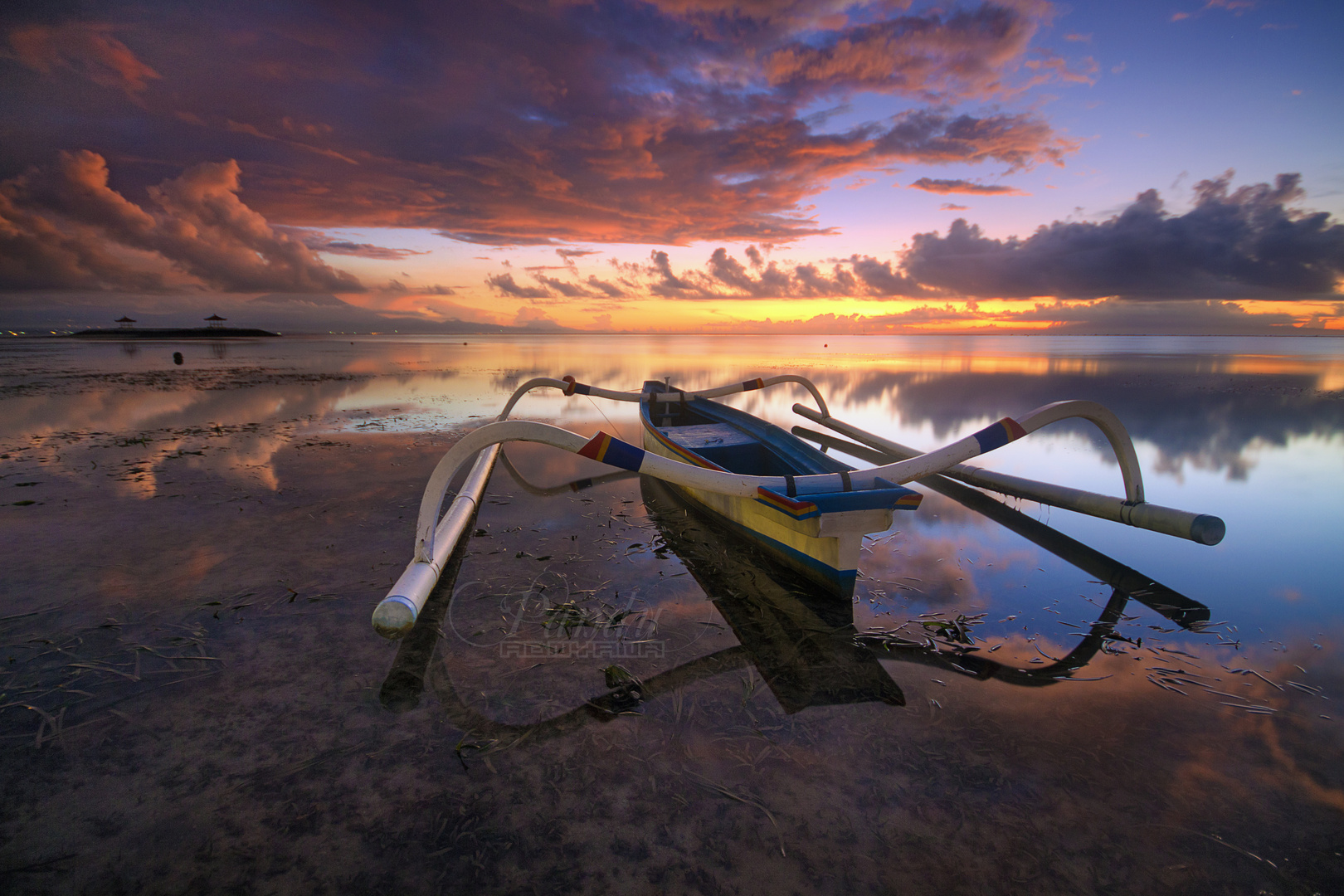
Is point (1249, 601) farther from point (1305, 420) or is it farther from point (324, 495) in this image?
point (1305, 420)

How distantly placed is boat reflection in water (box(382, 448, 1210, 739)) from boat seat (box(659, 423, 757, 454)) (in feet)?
8.42

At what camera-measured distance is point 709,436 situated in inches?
402

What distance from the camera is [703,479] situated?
18.6 ft

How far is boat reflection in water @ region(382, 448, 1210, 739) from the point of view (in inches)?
164

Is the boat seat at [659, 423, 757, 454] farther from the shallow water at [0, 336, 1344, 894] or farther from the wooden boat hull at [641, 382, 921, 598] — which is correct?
the shallow water at [0, 336, 1344, 894]

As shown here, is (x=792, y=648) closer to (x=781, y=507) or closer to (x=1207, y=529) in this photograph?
(x=781, y=507)

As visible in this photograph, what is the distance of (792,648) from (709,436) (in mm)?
5743

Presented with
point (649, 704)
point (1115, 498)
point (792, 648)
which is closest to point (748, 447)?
point (792, 648)

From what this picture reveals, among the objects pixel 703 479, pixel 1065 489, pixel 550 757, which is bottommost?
pixel 550 757

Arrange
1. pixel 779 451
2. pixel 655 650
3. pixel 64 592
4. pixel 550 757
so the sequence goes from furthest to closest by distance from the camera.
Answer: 1. pixel 779 451
2. pixel 64 592
3. pixel 655 650
4. pixel 550 757

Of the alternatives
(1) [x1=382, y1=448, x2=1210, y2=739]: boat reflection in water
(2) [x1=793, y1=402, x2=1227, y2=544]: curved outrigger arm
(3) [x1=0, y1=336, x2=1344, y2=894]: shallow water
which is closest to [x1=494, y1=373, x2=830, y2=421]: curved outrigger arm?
(3) [x1=0, y1=336, x2=1344, y2=894]: shallow water

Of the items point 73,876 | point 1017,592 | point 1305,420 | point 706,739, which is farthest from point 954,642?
point 1305,420

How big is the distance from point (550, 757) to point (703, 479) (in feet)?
10.1

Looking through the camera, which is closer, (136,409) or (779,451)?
(779,451)
